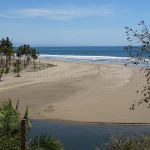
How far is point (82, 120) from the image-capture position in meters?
19.8

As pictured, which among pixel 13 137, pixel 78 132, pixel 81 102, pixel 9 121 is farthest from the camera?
pixel 81 102

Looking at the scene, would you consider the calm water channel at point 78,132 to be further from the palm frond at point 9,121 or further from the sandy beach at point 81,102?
the palm frond at point 9,121

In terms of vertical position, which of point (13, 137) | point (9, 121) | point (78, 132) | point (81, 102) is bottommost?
point (78, 132)

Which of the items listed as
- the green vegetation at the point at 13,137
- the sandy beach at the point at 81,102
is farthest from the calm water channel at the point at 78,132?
→ the green vegetation at the point at 13,137

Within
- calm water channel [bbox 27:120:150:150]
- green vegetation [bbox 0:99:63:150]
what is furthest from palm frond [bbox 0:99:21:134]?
calm water channel [bbox 27:120:150:150]

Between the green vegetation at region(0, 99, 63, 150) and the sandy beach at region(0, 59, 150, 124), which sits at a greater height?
the green vegetation at region(0, 99, 63, 150)

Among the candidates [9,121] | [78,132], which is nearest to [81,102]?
[78,132]

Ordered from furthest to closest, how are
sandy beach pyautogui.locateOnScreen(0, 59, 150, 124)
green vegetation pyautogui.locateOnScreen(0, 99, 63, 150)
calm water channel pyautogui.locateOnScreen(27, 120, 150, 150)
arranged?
sandy beach pyautogui.locateOnScreen(0, 59, 150, 124) → calm water channel pyautogui.locateOnScreen(27, 120, 150, 150) → green vegetation pyautogui.locateOnScreen(0, 99, 63, 150)

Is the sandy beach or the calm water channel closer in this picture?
the calm water channel

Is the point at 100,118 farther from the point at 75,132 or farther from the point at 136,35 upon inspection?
the point at 136,35

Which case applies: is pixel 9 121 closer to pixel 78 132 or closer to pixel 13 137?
pixel 13 137

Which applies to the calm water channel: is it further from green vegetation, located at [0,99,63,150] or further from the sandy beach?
green vegetation, located at [0,99,63,150]

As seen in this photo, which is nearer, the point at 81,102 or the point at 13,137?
the point at 13,137

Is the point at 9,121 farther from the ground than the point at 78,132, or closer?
farther from the ground
